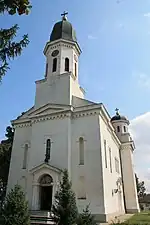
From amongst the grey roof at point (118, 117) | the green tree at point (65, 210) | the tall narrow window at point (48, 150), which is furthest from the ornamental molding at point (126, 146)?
the green tree at point (65, 210)

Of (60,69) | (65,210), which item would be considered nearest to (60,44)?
(60,69)

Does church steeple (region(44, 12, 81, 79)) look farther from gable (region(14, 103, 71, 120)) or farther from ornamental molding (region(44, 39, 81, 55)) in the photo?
gable (region(14, 103, 71, 120))

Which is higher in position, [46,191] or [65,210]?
[46,191]

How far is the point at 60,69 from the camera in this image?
25172 mm

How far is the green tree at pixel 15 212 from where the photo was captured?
33.7ft

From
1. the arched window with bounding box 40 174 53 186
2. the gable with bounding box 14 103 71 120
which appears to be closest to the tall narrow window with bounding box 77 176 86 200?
the arched window with bounding box 40 174 53 186

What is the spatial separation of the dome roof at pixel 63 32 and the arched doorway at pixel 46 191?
17.0 meters

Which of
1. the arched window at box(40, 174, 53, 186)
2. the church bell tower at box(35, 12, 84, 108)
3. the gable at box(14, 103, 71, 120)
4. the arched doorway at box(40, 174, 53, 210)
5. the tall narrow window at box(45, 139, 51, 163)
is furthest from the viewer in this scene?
the church bell tower at box(35, 12, 84, 108)

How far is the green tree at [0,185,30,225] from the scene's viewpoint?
10.3 meters

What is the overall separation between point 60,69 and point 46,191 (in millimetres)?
13694

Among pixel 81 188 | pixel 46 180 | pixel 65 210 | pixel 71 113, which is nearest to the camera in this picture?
pixel 65 210

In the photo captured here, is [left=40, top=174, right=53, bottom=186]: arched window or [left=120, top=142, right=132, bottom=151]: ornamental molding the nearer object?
[left=40, top=174, right=53, bottom=186]: arched window

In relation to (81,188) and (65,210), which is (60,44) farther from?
(65,210)

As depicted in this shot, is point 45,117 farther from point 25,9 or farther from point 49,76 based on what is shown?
point 25,9
